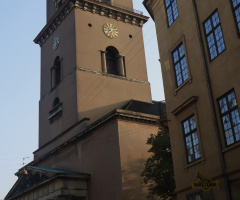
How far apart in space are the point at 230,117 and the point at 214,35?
341 cm

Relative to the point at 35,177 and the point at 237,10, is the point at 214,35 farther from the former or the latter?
the point at 35,177

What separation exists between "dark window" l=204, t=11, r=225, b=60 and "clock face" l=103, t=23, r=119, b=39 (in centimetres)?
2293

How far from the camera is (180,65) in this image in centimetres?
1772

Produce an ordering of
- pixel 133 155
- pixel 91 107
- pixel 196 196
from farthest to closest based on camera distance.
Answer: pixel 91 107 → pixel 133 155 → pixel 196 196

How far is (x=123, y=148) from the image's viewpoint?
27266 millimetres

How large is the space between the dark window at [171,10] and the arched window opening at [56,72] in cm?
2128

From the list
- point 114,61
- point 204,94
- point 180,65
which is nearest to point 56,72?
point 114,61

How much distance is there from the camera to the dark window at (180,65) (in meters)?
17.3

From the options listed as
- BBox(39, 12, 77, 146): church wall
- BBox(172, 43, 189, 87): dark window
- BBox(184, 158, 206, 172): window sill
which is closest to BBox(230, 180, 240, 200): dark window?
BBox(184, 158, 206, 172): window sill

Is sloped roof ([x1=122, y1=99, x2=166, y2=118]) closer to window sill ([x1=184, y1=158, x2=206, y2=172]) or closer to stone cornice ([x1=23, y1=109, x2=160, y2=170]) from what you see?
stone cornice ([x1=23, y1=109, x2=160, y2=170])

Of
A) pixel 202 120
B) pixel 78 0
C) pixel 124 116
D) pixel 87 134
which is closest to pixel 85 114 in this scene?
pixel 87 134

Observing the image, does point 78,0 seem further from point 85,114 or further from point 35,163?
point 35,163

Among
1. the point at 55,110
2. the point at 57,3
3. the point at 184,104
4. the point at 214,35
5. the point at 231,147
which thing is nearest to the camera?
the point at 231,147

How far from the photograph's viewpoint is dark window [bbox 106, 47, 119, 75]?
3762cm
